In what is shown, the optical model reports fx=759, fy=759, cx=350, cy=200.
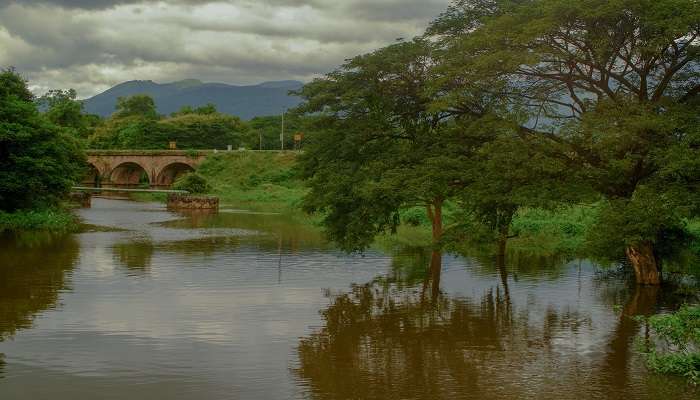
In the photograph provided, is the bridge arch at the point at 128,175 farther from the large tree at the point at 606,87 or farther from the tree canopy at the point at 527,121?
the large tree at the point at 606,87

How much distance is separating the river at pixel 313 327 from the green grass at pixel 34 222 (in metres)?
8.39

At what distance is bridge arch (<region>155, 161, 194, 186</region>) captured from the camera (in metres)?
96.8

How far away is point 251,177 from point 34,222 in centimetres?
4821

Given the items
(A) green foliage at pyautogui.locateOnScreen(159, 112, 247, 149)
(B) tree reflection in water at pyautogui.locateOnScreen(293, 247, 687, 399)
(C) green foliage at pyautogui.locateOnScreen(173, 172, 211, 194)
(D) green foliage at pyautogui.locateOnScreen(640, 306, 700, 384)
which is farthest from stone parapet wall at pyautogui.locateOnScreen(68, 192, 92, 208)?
(D) green foliage at pyautogui.locateOnScreen(640, 306, 700, 384)

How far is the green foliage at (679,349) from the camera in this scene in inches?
612

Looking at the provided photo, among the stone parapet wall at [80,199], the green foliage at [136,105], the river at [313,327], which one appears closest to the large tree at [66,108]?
the stone parapet wall at [80,199]

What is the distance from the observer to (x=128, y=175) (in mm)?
107938

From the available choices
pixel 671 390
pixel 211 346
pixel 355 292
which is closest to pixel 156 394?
pixel 211 346

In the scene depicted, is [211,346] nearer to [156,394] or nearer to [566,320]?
[156,394]

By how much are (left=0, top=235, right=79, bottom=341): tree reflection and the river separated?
7cm

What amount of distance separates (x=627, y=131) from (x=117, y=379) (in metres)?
14.6

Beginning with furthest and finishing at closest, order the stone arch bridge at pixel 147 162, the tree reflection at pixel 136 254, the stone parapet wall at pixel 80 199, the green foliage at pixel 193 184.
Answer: the stone arch bridge at pixel 147 162
the green foliage at pixel 193 184
the stone parapet wall at pixel 80 199
the tree reflection at pixel 136 254

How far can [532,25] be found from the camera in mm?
21969

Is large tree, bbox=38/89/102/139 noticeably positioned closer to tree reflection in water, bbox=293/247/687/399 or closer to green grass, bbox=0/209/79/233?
green grass, bbox=0/209/79/233
